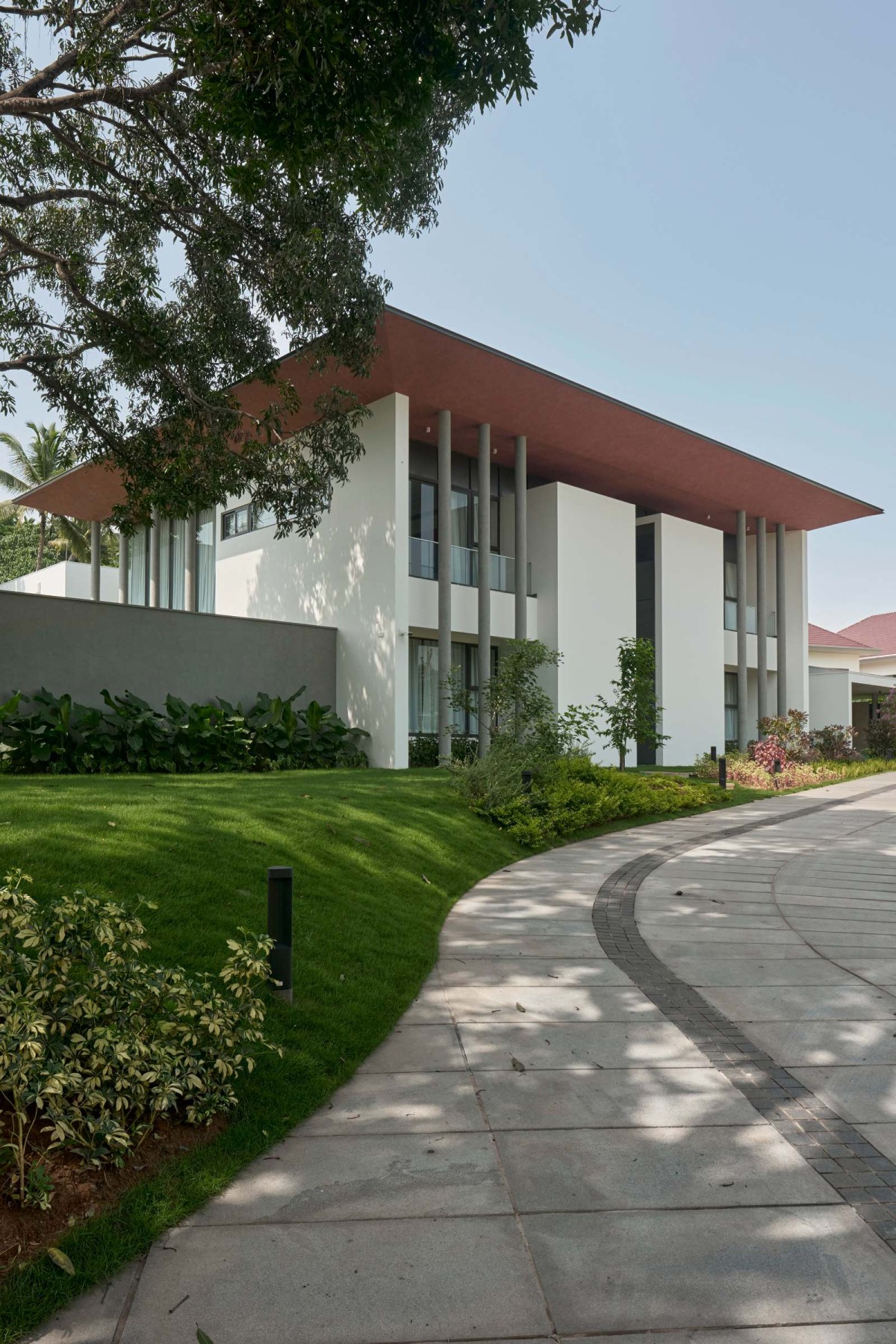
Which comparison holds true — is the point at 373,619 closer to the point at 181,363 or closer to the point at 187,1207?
the point at 181,363

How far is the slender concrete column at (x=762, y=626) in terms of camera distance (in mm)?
27812

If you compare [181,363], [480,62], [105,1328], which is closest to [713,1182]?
[105,1328]

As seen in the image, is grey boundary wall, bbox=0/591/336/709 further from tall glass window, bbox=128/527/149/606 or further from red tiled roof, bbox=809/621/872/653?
red tiled roof, bbox=809/621/872/653

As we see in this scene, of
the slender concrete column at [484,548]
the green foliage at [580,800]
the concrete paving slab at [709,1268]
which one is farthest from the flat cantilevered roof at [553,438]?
the concrete paving slab at [709,1268]

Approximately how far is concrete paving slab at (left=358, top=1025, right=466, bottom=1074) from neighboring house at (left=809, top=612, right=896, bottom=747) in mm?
30938

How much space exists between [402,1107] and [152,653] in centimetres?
1400

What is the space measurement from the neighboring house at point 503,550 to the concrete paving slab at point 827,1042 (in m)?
13.7

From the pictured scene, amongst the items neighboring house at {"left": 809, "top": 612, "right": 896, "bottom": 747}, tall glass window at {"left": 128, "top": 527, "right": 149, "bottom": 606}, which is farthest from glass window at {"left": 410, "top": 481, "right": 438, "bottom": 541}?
neighboring house at {"left": 809, "top": 612, "right": 896, "bottom": 747}

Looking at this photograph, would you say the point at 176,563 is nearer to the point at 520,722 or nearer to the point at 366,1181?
the point at 520,722

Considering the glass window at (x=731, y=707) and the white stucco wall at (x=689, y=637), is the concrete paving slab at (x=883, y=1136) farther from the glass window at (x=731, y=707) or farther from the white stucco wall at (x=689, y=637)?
the glass window at (x=731, y=707)

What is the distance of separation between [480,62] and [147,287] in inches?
288

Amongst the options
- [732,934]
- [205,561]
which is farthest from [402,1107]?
[205,561]

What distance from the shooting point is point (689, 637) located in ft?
85.0

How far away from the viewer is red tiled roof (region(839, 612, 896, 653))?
184 feet
